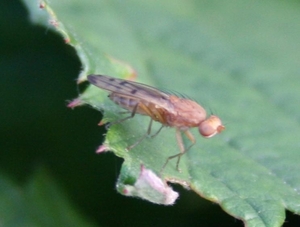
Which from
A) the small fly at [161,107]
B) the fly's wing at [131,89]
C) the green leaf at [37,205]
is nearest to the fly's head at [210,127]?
the small fly at [161,107]

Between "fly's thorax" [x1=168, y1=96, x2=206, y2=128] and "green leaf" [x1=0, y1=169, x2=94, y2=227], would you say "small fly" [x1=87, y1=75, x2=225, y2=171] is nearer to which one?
"fly's thorax" [x1=168, y1=96, x2=206, y2=128]

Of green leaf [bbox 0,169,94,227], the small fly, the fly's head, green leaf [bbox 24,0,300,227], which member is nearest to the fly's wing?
the small fly

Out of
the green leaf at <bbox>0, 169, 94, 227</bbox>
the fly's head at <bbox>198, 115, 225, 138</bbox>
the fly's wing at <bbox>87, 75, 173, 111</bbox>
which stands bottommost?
the green leaf at <bbox>0, 169, 94, 227</bbox>

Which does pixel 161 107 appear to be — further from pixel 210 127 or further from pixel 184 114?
pixel 210 127

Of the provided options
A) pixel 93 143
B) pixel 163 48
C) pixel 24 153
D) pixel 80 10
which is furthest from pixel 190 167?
pixel 80 10

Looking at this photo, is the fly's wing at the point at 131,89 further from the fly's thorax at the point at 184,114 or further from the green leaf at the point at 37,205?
the green leaf at the point at 37,205

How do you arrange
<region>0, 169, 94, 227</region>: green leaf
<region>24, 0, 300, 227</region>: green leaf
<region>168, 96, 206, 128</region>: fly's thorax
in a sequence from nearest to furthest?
<region>24, 0, 300, 227</region>: green leaf → <region>0, 169, 94, 227</region>: green leaf → <region>168, 96, 206, 128</region>: fly's thorax
